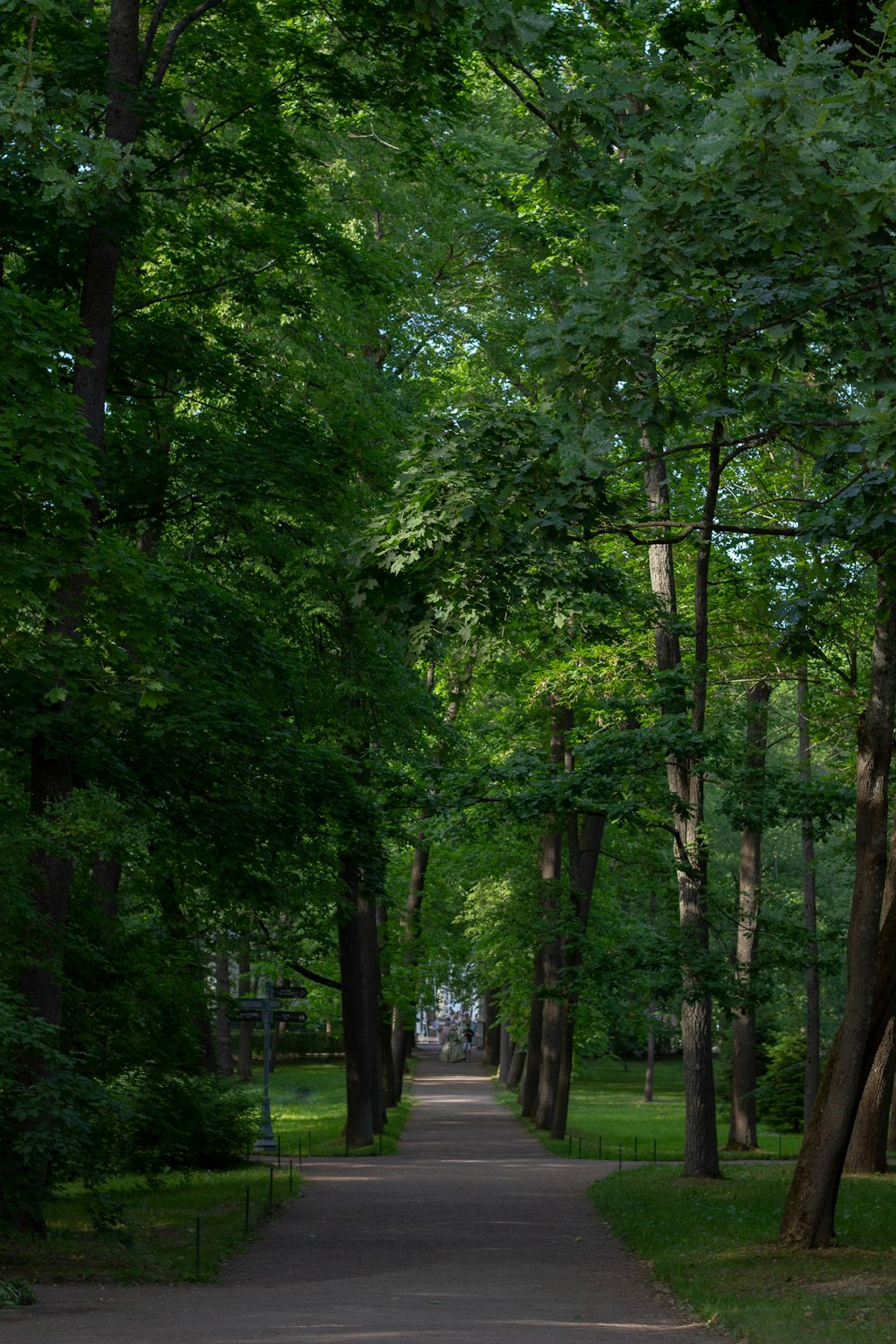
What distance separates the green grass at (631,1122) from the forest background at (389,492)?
642cm

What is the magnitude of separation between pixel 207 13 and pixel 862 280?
936cm

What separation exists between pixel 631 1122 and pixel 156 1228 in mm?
28462

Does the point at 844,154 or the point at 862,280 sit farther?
the point at 862,280

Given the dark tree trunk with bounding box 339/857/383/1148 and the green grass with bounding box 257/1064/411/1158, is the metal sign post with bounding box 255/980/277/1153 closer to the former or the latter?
the green grass with bounding box 257/1064/411/1158

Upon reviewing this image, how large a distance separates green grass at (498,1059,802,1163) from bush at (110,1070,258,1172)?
6885mm

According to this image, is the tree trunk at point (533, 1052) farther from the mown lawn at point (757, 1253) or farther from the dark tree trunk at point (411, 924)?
the mown lawn at point (757, 1253)

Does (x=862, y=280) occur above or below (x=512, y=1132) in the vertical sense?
above

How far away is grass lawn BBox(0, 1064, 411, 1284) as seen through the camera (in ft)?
41.7

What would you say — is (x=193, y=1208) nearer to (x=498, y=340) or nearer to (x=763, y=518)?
(x=763, y=518)

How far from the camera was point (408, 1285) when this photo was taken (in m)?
12.8

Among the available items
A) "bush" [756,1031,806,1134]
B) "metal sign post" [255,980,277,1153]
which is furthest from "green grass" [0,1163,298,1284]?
"bush" [756,1031,806,1134]

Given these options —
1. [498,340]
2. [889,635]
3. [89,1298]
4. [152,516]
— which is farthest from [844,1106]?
[498,340]

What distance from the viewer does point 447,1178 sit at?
22.9 metres

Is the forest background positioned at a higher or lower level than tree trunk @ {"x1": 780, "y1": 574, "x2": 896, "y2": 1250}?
higher
